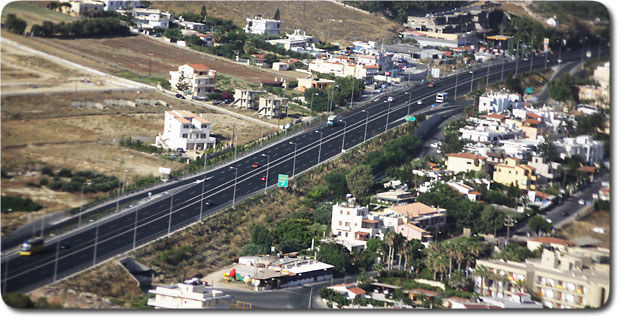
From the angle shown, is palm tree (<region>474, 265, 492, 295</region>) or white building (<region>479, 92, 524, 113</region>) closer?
palm tree (<region>474, 265, 492, 295</region>)

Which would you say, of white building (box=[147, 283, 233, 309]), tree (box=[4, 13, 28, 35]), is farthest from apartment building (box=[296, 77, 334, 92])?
white building (box=[147, 283, 233, 309])

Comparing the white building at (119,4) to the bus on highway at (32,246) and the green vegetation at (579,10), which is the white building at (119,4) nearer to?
the green vegetation at (579,10)

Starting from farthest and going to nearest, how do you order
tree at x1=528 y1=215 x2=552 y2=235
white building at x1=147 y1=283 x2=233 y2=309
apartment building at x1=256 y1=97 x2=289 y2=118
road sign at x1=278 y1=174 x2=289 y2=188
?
apartment building at x1=256 y1=97 x2=289 y2=118, road sign at x1=278 y1=174 x2=289 y2=188, tree at x1=528 y1=215 x2=552 y2=235, white building at x1=147 y1=283 x2=233 y2=309

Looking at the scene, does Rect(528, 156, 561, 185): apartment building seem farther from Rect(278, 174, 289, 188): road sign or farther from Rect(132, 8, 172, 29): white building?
Rect(132, 8, 172, 29): white building

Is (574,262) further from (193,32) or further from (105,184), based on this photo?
(193,32)

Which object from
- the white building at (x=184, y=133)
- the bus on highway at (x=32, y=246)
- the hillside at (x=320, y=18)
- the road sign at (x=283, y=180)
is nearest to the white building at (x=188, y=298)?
the bus on highway at (x=32, y=246)

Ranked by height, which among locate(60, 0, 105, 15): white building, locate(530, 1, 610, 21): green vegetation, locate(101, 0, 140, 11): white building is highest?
locate(530, 1, 610, 21): green vegetation
